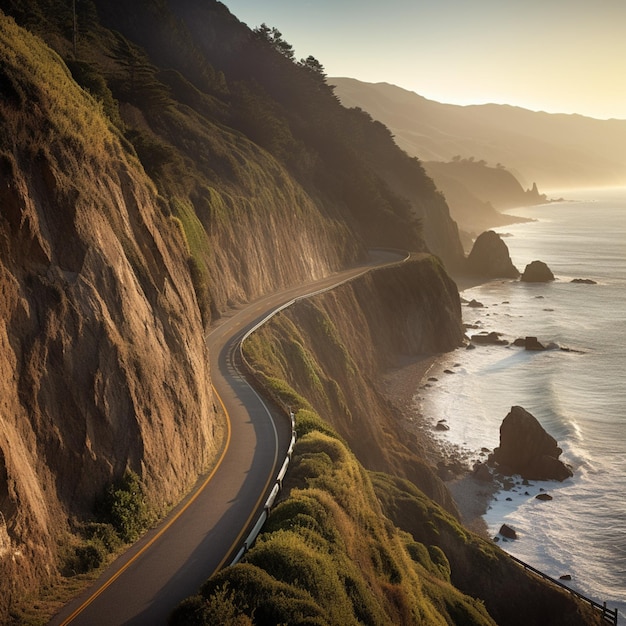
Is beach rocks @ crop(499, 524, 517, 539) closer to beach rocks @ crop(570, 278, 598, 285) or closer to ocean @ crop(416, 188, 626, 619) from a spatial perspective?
ocean @ crop(416, 188, 626, 619)

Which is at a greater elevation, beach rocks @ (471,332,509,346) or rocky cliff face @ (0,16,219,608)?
rocky cliff face @ (0,16,219,608)

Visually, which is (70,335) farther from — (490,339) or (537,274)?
(537,274)

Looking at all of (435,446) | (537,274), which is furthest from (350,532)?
(537,274)

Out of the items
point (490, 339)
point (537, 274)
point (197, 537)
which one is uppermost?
point (197, 537)

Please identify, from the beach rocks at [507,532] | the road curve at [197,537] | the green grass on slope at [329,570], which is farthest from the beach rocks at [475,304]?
the green grass on slope at [329,570]

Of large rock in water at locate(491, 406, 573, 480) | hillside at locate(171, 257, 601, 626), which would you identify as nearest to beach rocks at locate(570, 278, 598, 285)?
hillside at locate(171, 257, 601, 626)
